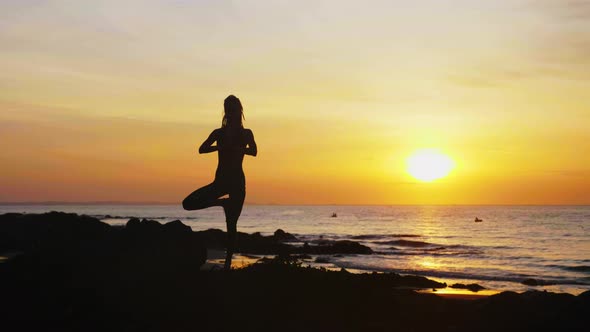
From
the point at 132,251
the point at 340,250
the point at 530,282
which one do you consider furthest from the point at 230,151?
the point at 340,250

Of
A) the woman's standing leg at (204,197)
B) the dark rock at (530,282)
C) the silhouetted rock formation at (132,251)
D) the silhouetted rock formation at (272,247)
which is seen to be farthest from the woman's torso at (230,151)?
the silhouetted rock formation at (272,247)

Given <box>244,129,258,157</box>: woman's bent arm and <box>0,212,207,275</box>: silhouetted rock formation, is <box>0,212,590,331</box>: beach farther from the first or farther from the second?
<box>244,129,258,157</box>: woman's bent arm

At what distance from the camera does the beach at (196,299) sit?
9234 millimetres

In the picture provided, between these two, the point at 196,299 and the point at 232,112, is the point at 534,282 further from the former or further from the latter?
the point at 196,299

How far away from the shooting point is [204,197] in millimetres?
10992

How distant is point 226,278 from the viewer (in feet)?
35.7

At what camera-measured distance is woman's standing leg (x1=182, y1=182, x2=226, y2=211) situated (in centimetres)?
1091

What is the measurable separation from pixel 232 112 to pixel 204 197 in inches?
62.9

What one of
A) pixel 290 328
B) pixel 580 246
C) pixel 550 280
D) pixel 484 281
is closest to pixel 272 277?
pixel 290 328

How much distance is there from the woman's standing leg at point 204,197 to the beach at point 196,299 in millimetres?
1268

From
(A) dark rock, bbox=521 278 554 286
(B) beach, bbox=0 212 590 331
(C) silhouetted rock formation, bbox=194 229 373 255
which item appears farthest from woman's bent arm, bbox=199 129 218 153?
(C) silhouetted rock formation, bbox=194 229 373 255

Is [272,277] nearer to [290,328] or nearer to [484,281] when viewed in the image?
[290,328]

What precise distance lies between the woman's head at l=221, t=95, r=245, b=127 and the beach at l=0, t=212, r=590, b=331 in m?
2.70

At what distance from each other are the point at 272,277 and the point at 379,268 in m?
25.9
